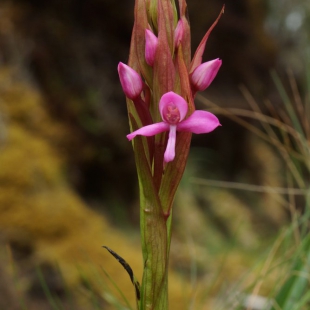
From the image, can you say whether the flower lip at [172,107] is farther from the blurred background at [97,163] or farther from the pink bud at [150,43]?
the blurred background at [97,163]

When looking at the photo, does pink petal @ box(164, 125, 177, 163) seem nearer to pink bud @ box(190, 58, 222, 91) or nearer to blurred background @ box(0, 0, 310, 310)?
pink bud @ box(190, 58, 222, 91)

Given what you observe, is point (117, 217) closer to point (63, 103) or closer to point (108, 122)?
point (108, 122)

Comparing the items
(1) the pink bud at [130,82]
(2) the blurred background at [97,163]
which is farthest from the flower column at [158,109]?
(2) the blurred background at [97,163]

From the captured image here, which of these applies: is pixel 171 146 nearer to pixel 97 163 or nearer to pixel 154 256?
pixel 154 256

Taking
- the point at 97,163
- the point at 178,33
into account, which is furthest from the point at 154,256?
the point at 97,163

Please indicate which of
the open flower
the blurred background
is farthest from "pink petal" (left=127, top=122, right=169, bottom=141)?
the blurred background

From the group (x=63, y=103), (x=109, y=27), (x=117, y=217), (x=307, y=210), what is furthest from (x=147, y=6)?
(x=109, y=27)
